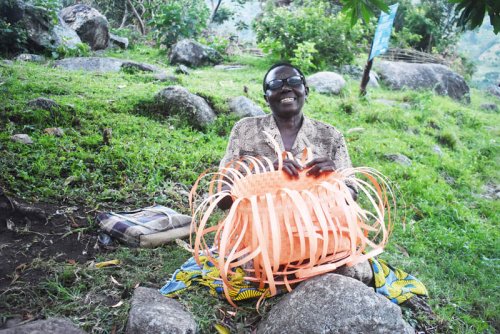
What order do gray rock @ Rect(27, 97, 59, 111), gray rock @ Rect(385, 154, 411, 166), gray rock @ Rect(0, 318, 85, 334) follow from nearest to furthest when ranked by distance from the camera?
gray rock @ Rect(0, 318, 85, 334)
gray rock @ Rect(27, 97, 59, 111)
gray rock @ Rect(385, 154, 411, 166)

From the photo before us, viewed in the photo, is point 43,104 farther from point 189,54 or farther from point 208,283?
point 189,54

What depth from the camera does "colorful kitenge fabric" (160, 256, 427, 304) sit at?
2127mm

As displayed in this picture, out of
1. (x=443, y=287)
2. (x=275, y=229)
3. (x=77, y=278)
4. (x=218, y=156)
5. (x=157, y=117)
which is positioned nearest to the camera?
(x=275, y=229)

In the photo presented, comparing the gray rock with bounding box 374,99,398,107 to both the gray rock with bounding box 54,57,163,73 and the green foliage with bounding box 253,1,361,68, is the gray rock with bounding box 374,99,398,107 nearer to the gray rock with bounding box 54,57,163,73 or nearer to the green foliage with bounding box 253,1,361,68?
the green foliage with bounding box 253,1,361,68

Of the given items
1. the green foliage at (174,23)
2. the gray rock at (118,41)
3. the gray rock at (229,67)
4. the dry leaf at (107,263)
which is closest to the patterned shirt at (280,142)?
the dry leaf at (107,263)

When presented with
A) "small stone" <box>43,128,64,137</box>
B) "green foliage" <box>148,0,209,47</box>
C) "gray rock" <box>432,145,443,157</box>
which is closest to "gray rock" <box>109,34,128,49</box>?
"green foliage" <box>148,0,209,47</box>

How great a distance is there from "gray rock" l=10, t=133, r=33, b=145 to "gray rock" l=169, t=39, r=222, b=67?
5270 mm

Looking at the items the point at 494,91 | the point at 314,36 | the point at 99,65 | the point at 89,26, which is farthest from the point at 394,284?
the point at 494,91

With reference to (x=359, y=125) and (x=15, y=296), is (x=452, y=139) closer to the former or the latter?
(x=359, y=125)

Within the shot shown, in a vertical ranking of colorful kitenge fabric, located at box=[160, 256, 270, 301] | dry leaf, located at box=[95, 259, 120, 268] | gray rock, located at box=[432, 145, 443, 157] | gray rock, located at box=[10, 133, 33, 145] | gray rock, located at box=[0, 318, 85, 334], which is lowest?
gray rock, located at box=[432, 145, 443, 157]

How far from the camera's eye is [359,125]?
6078 millimetres

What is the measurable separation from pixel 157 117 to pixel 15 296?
3.17 m

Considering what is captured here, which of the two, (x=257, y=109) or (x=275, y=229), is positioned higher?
(x=275, y=229)

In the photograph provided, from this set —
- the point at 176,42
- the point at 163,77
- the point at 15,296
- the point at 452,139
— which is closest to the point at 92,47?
the point at 176,42
